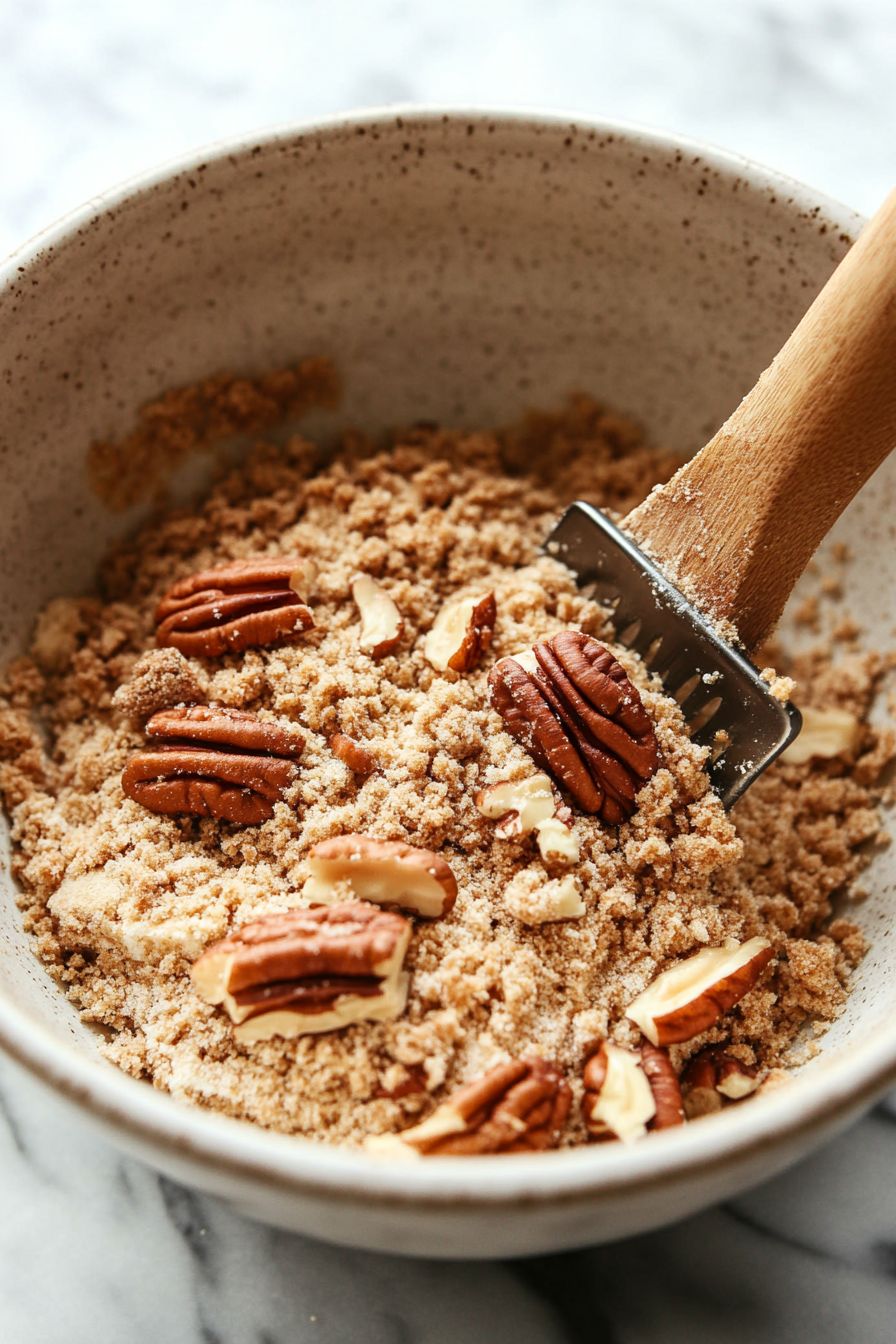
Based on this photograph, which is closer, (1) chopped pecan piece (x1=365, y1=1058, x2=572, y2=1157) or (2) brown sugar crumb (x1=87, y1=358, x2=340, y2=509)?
(1) chopped pecan piece (x1=365, y1=1058, x2=572, y2=1157)

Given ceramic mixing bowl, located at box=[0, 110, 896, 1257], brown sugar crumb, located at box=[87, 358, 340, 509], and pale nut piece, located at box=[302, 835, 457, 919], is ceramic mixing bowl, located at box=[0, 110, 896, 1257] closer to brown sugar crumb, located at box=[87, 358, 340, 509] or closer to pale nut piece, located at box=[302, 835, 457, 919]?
brown sugar crumb, located at box=[87, 358, 340, 509]

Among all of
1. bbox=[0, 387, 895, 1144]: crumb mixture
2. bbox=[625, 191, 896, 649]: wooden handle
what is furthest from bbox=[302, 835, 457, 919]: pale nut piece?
bbox=[625, 191, 896, 649]: wooden handle

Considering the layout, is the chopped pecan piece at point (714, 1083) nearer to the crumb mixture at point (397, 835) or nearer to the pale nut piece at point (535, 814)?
the crumb mixture at point (397, 835)

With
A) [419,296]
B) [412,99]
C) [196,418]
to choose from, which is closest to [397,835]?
[196,418]

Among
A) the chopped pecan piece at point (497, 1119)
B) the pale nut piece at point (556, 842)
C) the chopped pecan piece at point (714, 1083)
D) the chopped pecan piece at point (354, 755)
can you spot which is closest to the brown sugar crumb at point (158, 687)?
the chopped pecan piece at point (354, 755)

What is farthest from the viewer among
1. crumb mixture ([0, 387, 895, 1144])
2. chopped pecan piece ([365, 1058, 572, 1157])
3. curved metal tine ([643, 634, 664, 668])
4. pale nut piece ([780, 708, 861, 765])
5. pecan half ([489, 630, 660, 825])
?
pale nut piece ([780, 708, 861, 765])

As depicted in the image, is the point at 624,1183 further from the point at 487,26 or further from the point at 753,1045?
the point at 487,26

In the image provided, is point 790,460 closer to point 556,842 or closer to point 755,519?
point 755,519
